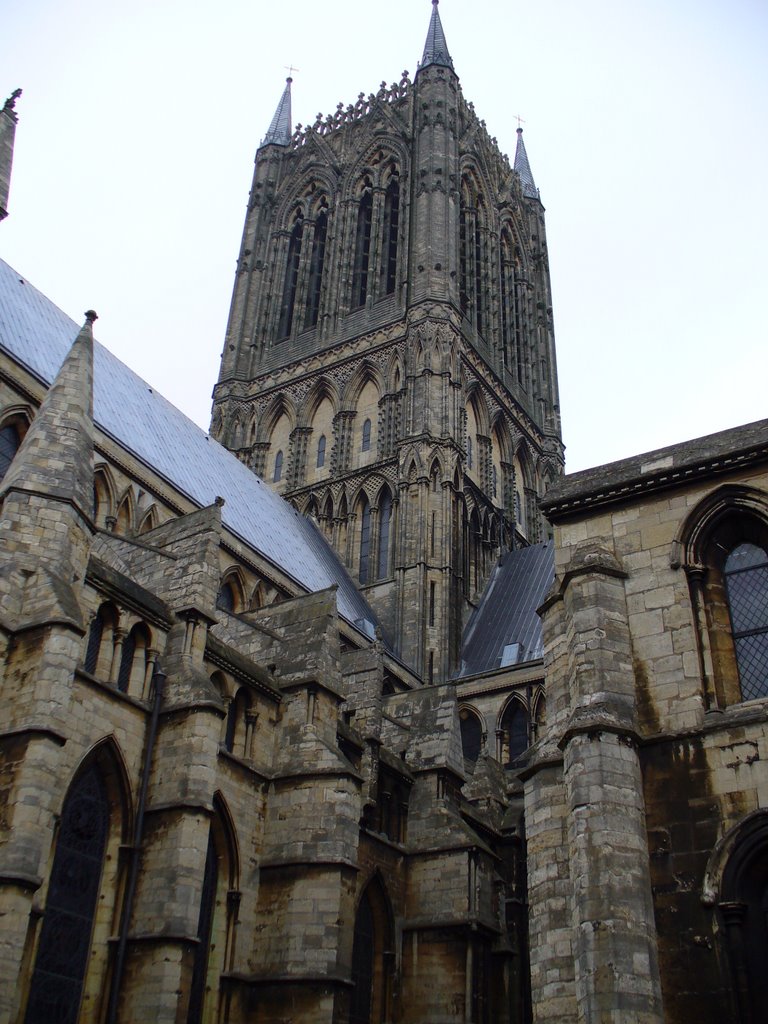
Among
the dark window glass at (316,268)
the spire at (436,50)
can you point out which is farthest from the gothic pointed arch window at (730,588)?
the spire at (436,50)

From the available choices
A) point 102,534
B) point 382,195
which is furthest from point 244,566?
point 382,195

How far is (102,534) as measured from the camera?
2125 cm

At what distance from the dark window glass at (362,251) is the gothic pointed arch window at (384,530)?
9.92 m

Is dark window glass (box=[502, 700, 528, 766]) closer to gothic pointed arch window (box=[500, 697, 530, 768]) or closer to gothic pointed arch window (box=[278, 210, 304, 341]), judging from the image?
gothic pointed arch window (box=[500, 697, 530, 768])

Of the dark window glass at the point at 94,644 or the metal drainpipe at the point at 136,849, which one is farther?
the dark window glass at the point at 94,644

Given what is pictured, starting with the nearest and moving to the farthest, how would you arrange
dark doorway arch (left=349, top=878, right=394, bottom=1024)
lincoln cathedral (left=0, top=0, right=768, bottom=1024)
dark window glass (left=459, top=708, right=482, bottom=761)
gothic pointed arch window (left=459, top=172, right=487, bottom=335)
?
lincoln cathedral (left=0, top=0, right=768, bottom=1024)
dark doorway arch (left=349, top=878, right=394, bottom=1024)
dark window glass (left=459, top=708, right=482, bottom=761)
gothic pointed arch window (left=459, top=172, right=487, bottom=335)

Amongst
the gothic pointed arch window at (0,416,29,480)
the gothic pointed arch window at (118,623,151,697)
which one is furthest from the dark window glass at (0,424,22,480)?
the gothic pointed arch window at (118,623,151,697)

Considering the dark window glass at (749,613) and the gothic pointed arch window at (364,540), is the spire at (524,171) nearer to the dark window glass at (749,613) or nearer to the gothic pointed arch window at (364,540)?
the gothic pointed arch window at (364,540)

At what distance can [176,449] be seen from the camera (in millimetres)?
30844

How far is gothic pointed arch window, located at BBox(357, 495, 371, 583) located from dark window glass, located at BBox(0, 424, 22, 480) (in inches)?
606

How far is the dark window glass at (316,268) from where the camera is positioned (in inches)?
1802

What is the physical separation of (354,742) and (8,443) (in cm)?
942

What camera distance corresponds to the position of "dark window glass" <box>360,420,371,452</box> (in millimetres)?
39406

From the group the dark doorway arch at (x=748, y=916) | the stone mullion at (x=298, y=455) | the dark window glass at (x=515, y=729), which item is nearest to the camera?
the dark doorway arch at (x=748, y=916)
